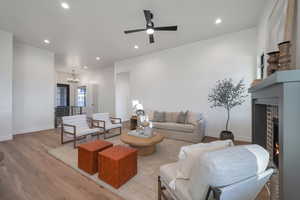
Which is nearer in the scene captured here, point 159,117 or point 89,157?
point 89,157

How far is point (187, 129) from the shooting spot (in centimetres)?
389

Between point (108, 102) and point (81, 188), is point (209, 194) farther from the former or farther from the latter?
point (108, 102)

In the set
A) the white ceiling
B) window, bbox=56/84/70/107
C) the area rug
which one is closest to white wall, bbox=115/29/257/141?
the white ceiling

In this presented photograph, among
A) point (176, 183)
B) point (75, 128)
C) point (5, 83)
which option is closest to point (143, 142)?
point (176, 183)

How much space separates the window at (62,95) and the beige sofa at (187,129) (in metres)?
7.23

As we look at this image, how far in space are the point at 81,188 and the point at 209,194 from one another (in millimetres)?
1844

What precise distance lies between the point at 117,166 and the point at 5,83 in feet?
15.5

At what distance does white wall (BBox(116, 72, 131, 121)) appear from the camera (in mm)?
7297

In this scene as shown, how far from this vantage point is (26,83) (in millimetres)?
4809

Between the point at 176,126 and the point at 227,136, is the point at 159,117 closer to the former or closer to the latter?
the point at 176,126

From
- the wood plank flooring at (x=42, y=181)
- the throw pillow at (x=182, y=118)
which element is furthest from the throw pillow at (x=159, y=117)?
the wood plank flooring at (x=42, y=181)

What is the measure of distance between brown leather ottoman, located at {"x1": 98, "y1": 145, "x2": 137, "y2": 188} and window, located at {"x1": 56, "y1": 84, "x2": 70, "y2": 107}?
8237 millimetres

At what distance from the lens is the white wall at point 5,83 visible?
3885 mm

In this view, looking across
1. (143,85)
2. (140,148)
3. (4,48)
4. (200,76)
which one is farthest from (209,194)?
(4,48)
